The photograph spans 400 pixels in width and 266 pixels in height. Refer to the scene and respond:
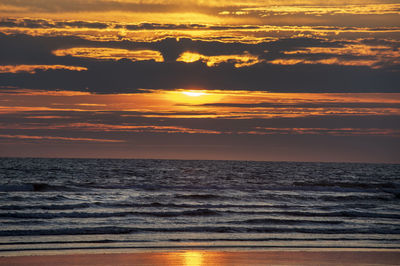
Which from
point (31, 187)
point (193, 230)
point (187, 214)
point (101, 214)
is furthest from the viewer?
point (31, 187)

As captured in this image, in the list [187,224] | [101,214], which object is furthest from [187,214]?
[101,214]

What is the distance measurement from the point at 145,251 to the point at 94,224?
693 centimetres

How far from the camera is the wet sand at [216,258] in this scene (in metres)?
13.2

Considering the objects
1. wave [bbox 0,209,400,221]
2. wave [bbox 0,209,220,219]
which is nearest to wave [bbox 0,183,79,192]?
wave [bbox 0,209,220,219]

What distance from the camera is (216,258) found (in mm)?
13914

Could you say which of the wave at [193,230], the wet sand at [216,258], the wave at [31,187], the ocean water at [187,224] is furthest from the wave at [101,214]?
the wave at [31,187]

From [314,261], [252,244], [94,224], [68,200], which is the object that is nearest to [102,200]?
[68,200]

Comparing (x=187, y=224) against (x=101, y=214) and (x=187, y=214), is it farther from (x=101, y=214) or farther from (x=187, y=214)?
(x=101, y=214)

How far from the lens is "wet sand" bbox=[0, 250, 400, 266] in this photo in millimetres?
13234

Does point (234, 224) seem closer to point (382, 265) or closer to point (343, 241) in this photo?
point (343, 241)

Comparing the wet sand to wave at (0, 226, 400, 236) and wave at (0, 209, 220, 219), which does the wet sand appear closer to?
wave at (0, 226, 400, 236)

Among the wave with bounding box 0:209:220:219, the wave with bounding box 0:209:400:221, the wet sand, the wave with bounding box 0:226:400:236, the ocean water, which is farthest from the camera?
the wave with bounding box 0:209:400:221

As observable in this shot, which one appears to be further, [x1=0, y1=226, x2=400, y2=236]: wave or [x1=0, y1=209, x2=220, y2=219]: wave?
[x1=0, y1=209, x2=220, y2=219]: wave

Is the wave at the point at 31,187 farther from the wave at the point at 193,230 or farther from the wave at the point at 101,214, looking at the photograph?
the wave at the point at 193,230
